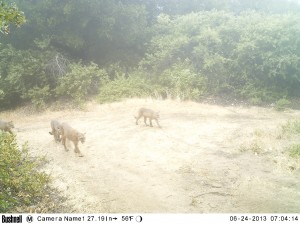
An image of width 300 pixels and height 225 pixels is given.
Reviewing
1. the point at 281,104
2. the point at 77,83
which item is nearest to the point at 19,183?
the point at 77,83

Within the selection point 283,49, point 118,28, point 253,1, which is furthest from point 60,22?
point 253,1

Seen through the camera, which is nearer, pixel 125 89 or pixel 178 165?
pixel 178 165

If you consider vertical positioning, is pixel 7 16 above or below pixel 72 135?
above

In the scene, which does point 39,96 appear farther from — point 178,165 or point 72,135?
point 178,165

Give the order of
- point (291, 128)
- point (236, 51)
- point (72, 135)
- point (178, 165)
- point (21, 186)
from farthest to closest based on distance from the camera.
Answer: point (236, 51)
point (291, 128)
point (72, 135)
point (178, 165)
point (21, 186)

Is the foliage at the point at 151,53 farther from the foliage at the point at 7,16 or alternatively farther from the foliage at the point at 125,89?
the foliage at the point at 7,16

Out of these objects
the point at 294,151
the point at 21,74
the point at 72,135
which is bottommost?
the point at 294,151

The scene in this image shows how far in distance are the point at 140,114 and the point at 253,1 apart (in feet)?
64.6

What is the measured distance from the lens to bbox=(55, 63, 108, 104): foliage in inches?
682

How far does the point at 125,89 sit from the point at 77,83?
2.43m

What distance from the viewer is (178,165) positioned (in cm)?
887

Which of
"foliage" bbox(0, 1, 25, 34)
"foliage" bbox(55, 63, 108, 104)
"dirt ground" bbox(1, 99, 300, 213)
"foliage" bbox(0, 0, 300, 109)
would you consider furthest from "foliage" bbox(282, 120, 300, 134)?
"foliage" bbox(55, 63, 108, 104)

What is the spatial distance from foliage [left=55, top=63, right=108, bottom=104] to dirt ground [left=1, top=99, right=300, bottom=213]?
3.09 m
